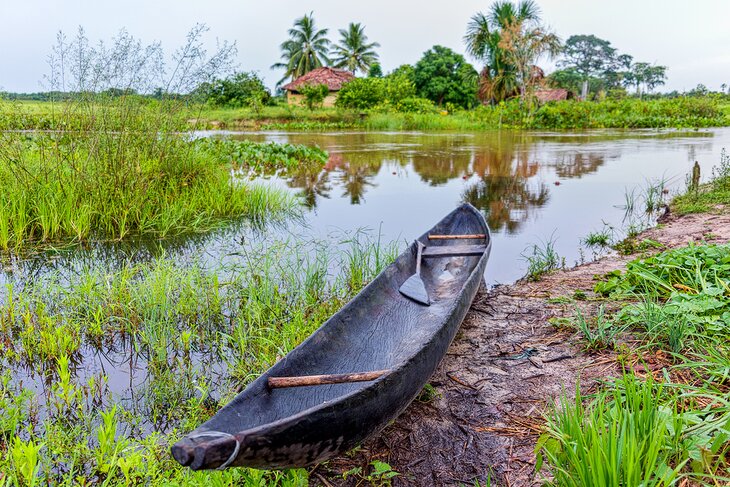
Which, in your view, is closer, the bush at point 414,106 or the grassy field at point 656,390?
the grassy field at point 656,390

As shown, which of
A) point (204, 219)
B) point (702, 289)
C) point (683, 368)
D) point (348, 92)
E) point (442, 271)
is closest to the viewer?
point (683, 368)

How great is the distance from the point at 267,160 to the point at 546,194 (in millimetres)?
6132

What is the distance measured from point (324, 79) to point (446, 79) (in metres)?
8.26

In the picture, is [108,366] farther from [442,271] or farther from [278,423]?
[442,271]

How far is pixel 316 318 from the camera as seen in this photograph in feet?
12.0

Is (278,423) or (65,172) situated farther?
(65,172)

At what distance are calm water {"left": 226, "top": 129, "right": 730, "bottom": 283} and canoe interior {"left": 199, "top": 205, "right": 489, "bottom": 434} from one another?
3.83ft

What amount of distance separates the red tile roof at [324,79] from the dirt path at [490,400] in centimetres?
3376

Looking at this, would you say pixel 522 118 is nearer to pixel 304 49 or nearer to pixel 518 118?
pixel 518 118

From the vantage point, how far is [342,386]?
2.46m

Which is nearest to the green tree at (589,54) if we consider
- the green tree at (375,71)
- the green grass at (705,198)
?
the green tree at (375,71)

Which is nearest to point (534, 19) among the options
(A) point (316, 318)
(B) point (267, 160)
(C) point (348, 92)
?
(C) point (348, 92)

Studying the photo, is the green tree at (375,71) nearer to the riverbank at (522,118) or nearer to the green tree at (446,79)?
the green tree at (446,79)

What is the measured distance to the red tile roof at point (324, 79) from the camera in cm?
3594
